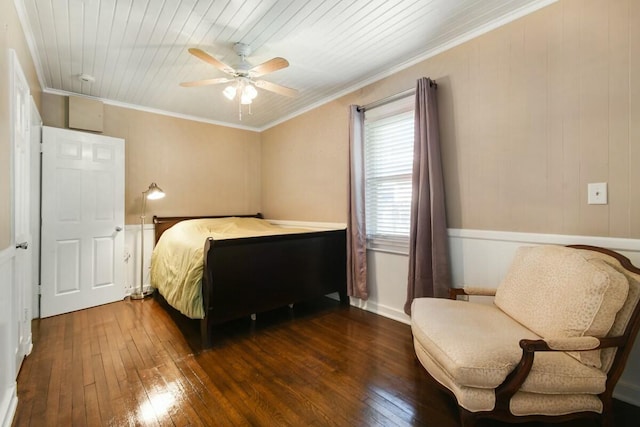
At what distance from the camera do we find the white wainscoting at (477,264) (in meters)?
1.65

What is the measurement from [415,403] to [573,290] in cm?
101

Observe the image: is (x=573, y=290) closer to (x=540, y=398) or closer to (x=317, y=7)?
(x=540, y=398)

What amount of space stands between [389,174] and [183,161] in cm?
290

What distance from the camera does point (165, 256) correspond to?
126 inches

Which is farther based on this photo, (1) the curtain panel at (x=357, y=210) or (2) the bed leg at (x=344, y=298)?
(2) the bed leg at (x=344, y=298)

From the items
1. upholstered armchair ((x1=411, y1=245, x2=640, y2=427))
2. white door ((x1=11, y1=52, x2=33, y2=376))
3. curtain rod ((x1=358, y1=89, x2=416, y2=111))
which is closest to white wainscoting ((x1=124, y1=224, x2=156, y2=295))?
white door ((x1=11, y1=52, x2=33, y2=376))

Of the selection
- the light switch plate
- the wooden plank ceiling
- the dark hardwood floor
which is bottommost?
the dark hardwood floor

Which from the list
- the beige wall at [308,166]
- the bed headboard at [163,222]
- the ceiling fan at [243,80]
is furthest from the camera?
the bed headboard at [163,222]

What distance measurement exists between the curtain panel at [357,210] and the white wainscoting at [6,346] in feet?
8.24

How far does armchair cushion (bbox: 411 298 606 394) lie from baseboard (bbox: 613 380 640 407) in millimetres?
652

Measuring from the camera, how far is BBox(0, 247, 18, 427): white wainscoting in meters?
1.44

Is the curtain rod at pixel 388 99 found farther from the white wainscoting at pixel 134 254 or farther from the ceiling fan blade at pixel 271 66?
the white wainscoting at pixel 134 254

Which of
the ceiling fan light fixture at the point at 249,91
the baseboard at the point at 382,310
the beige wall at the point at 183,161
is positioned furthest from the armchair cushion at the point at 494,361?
the beige wall at the point at 183,161

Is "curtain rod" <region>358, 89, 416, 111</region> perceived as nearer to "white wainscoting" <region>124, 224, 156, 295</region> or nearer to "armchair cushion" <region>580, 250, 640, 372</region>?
"armchair cushion" <region>580, 250, 640, 372</region>
